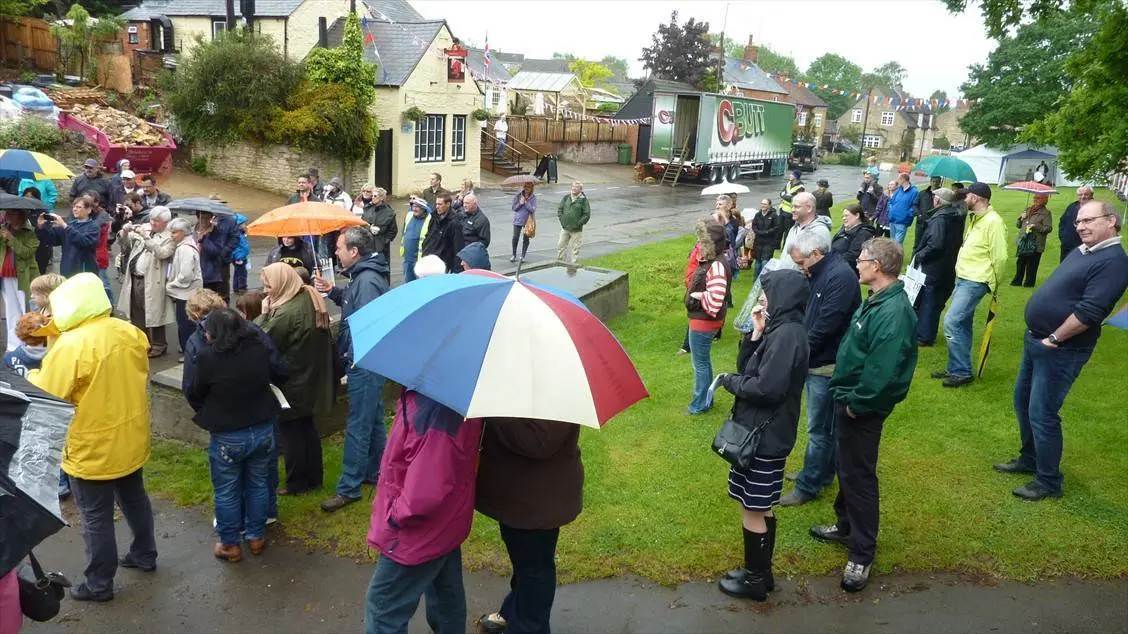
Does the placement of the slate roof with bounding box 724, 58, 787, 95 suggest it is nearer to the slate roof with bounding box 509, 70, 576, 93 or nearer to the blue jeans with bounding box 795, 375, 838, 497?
the slate roof with bounding box 509, 70, 576, 93

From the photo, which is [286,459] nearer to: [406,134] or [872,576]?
[872,576]

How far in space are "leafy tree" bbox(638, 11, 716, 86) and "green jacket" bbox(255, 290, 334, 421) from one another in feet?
195

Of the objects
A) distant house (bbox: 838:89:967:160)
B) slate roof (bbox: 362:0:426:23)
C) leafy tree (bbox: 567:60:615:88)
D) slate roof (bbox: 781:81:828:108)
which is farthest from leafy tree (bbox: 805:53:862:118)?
slate roof (bbox: 362:0:426:23)

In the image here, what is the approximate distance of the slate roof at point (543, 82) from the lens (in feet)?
187

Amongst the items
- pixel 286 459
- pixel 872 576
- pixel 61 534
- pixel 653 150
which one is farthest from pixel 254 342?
pixel 653 150

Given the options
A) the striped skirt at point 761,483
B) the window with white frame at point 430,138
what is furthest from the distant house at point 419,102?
the striped skirt at point 761,483

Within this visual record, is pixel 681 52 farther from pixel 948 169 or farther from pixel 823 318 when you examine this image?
pixel 823 318

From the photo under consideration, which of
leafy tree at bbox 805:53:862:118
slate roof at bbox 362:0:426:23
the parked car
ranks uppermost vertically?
leafy tree at bbox 805:53:862:118

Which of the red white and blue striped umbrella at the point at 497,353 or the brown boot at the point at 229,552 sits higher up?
the red white and blue striped umbrella at the point at 497,353

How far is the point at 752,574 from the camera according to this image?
457 cm

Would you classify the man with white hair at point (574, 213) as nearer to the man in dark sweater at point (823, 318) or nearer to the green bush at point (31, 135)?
the man in dark sweater at point (823, 318)

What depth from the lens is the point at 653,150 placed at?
3562cm

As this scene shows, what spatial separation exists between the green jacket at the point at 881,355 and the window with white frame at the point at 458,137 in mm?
25314

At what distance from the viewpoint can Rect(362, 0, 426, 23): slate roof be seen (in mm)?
32312
